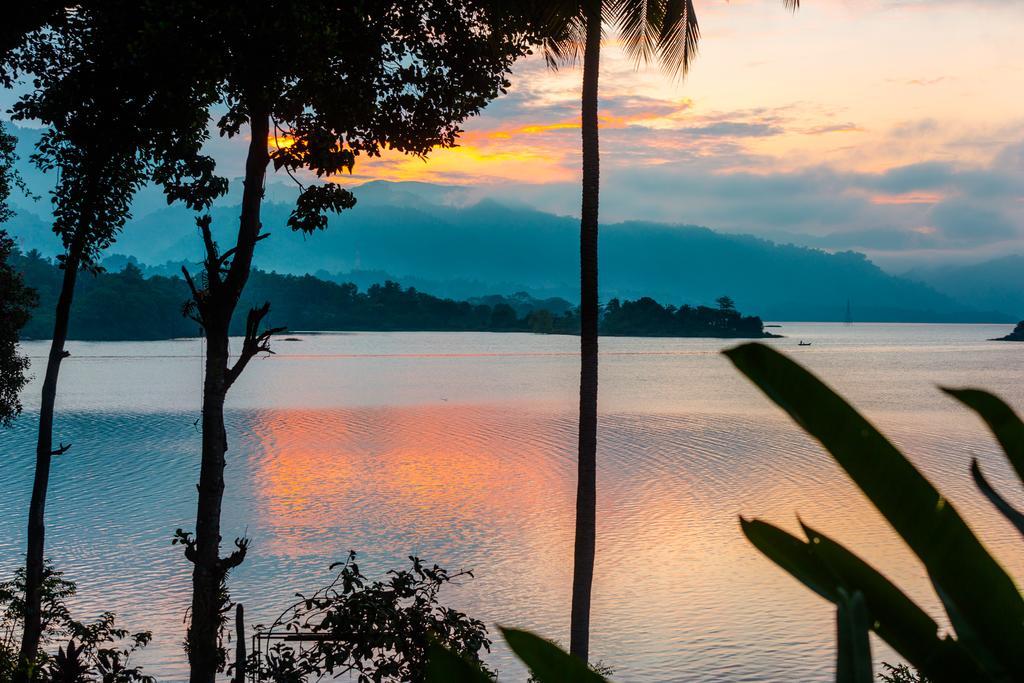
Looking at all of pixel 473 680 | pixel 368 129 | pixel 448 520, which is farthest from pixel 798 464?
pixel 473 680

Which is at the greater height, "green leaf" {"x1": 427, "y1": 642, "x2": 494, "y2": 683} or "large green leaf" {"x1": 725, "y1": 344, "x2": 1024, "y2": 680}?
"large green leaf" {"x1": 725, "y1": 344, "x2": 1024, "y2": 680}

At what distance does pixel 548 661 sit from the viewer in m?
1.11

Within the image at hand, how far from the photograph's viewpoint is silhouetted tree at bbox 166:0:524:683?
12070mm

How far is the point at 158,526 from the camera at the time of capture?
130ft

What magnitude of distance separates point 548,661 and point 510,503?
43839 mm

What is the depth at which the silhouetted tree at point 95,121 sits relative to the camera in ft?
40.3

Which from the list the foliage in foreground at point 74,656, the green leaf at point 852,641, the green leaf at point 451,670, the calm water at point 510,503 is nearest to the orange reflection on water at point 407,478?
the calm water at point 510,503

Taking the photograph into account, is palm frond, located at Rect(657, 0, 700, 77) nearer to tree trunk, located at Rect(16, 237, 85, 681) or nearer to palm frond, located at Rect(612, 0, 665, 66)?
palm frond, located at Rect(612, 0, 665, 66)

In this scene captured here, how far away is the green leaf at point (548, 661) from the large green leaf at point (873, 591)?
0.28m

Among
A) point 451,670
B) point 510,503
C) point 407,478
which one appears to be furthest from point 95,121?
point 407,478

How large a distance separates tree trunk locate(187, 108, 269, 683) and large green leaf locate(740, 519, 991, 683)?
40.3 feet

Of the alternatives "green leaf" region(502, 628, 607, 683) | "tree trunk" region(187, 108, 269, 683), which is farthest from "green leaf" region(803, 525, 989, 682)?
"tree trunk" region(187, 108, 269, 683)

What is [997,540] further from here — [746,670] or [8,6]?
[8,6]

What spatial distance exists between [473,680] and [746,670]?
25143 mm
